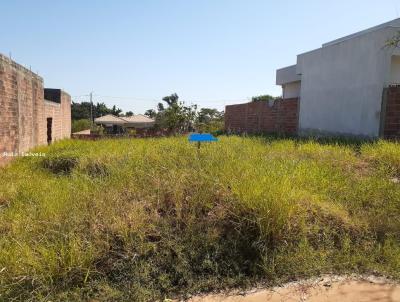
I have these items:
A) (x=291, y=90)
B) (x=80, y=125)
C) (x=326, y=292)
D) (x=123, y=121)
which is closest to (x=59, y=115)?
(x=291, y=90)

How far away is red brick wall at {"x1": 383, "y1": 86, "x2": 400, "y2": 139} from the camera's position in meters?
8.82

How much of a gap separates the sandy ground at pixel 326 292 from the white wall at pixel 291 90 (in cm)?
1628

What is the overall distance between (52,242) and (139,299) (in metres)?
1.01

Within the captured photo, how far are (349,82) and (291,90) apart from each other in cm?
855

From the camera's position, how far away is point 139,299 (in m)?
2.80

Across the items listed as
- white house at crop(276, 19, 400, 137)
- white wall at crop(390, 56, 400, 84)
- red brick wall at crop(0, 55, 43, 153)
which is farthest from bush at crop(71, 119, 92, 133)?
white wall at crop(390, 56, 400, 84)

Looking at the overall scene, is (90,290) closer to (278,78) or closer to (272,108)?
(272,108)

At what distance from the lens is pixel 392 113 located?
29.5ft

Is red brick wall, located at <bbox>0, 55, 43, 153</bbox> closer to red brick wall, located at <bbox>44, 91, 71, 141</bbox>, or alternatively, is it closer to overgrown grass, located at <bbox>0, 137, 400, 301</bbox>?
red brick wall, located at <bbox>44, 91, 71, 141</bbox>

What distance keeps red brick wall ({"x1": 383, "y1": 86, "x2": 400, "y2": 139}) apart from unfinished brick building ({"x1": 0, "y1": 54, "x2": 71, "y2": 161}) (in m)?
8.78

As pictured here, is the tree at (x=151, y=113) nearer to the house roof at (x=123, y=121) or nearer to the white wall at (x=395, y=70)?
the house roof at (x=123, y=121)

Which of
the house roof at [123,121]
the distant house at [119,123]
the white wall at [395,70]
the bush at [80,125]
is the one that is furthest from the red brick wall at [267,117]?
the bush at [80,125]

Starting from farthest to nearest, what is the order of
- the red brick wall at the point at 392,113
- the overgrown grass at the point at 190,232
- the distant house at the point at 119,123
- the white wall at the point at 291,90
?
1. the distant house at the point at 119,123
2. the white wall at the point at 291,90
3. the red brick wall at the point at 392,113
4. the overgrown grass at the point at 190,232

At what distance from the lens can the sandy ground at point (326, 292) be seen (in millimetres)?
2861
